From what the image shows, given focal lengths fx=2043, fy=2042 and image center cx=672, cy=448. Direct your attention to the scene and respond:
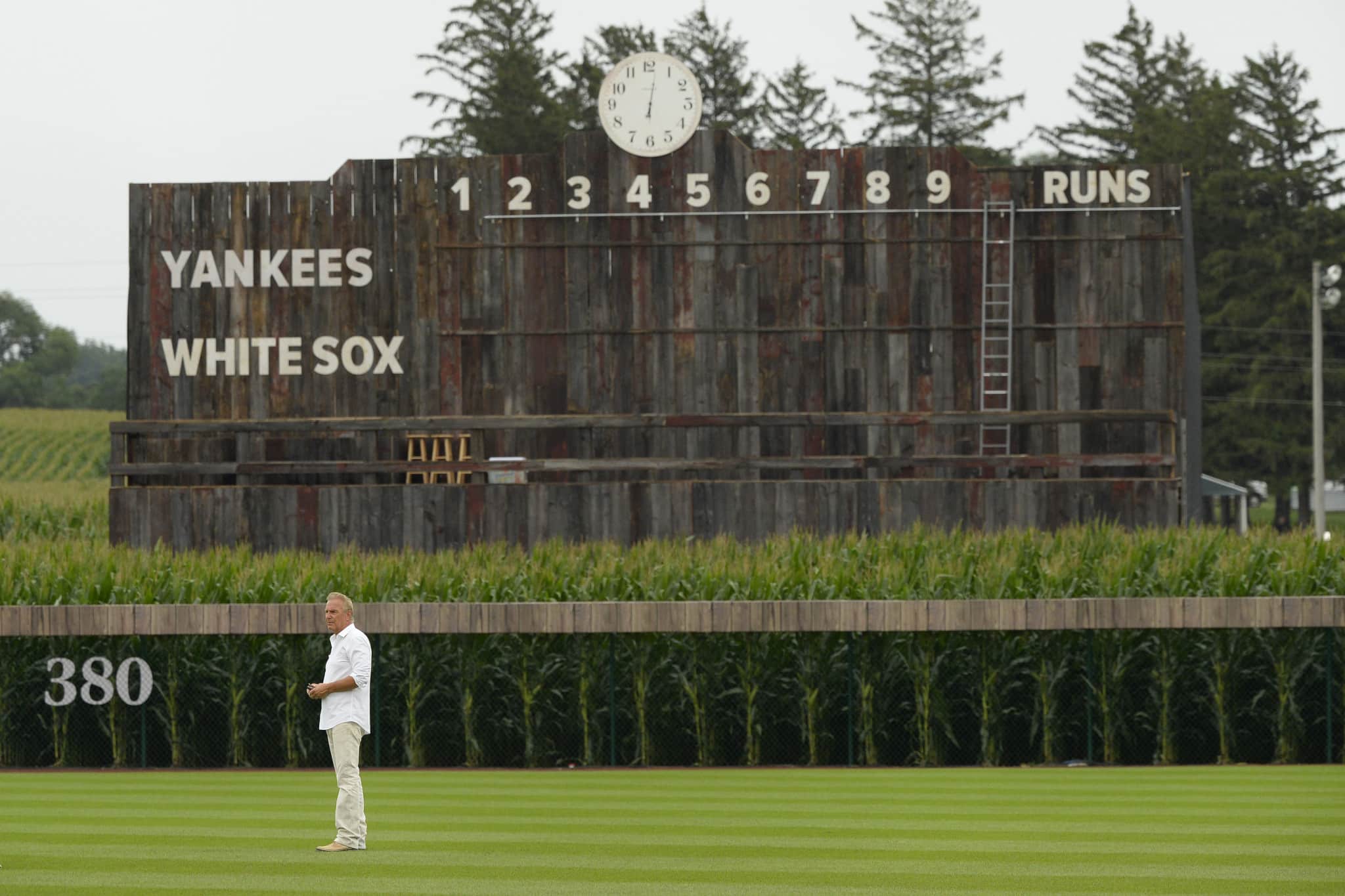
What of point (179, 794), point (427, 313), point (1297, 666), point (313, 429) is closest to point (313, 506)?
point (313, 429)

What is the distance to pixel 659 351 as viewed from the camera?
27.0 metres

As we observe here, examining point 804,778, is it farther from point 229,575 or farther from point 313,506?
point 313,506

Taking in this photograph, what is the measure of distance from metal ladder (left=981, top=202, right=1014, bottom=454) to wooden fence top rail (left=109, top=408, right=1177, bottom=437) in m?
0.26

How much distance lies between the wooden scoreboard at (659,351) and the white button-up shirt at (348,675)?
543 inches

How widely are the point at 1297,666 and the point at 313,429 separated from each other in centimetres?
1303

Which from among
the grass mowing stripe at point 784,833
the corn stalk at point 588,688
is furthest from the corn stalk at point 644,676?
the grass mowing stripe at point 784,833

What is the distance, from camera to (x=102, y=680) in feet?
69.7

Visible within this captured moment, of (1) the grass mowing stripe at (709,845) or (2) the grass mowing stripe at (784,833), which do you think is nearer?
(1) the grass mowing stripe at (709,845)

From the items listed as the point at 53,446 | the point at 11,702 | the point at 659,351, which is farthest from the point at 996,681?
the point at 53,446

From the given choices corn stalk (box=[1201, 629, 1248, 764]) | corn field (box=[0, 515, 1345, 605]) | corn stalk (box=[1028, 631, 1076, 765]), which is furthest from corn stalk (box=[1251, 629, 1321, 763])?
corn stalk (box=[1028, 631, 1076, 765])

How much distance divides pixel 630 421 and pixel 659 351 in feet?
3.32

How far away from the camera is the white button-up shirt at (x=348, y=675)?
42.3ft

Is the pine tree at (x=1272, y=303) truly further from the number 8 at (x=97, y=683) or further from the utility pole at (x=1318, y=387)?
the number 8 at (x=97, y=683)

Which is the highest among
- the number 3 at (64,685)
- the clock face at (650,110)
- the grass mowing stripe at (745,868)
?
the clock face at (650,110)
